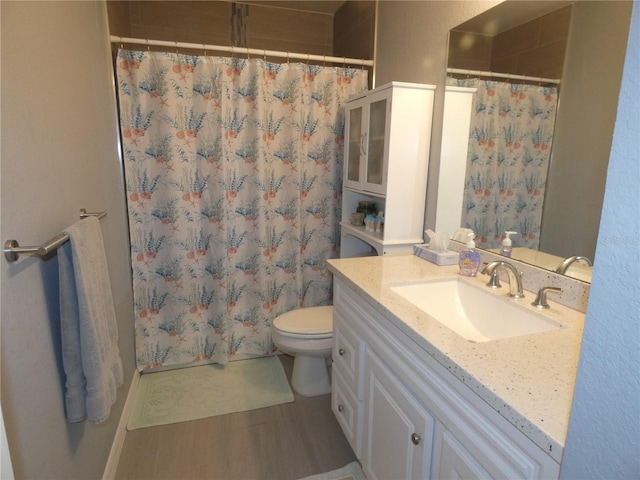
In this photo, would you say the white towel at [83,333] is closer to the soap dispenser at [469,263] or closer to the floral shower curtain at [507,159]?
the soap dispenser at [469,263]

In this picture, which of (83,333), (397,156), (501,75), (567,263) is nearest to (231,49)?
(397,156)

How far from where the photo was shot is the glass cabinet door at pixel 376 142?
1794 millimetres

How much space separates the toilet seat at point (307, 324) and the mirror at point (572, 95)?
1.06 metres

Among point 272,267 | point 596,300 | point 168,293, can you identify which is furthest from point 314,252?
point 596,300

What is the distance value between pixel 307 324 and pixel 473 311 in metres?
1.00

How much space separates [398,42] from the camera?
2000 mm

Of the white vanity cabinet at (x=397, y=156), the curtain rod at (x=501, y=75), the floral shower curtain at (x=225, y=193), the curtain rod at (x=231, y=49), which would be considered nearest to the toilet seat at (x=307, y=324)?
the floral shower curtain at (x=225, y=193)

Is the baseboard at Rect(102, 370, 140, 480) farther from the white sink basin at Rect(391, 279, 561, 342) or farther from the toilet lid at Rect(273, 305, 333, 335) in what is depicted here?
the white sink basin at Rect(391, 279, 561, 342)

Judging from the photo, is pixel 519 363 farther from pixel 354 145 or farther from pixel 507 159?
pixel 354 145

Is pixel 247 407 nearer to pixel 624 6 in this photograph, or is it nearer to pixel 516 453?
pixel 516 453

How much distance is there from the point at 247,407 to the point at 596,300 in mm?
1893

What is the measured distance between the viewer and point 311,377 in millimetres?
2109

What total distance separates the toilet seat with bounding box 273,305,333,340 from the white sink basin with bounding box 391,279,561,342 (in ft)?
2.52

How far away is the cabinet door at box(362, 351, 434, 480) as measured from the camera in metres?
0.96
